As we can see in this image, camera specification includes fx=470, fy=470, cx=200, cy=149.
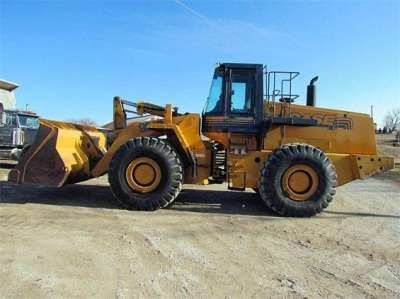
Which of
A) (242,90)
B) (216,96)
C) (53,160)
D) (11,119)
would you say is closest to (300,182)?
(242,90)

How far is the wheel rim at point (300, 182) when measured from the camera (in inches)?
354

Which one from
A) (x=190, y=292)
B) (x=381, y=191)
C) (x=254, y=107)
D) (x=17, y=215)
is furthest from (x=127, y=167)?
(x=381, y=191)

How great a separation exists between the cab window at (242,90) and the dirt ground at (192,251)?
6.84ft

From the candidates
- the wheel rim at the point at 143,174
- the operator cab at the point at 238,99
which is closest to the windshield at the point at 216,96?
the operator cab at the point at 238,99

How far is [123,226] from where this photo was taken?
7523 mm

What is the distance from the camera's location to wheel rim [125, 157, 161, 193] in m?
9.16

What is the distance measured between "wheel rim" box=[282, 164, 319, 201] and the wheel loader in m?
0.02

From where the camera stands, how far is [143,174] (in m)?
9.21

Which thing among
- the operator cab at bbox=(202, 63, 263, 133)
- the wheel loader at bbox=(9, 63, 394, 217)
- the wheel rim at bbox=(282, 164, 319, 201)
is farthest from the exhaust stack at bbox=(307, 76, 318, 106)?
the wheel rim at bbox=(282, 164, 319, 201)

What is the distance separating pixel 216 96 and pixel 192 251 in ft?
14.3

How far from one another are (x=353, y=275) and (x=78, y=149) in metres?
6.49

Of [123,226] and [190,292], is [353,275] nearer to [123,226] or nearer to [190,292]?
[190,292]

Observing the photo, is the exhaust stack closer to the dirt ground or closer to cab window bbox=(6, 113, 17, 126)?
the dirt ground

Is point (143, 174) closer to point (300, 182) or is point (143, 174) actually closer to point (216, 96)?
point (216, 96)
